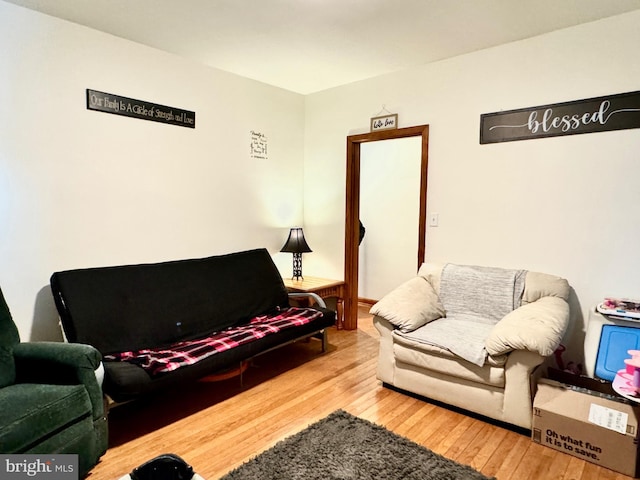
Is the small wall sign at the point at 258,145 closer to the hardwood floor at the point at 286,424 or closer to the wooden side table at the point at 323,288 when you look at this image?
the wooden side table at the point at 323,288

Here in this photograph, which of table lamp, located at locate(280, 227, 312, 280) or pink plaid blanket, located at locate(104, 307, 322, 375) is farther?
table lamp, located at locate(280, 227, 312, 280)

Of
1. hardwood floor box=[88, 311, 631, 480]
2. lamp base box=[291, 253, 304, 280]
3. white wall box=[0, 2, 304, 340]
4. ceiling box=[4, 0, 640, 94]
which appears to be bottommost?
hardwood floor box=[88, 311, 631, 480]

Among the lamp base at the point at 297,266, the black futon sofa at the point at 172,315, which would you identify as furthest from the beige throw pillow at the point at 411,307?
the lamp base at the point at 297,266

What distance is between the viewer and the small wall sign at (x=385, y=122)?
3642mm

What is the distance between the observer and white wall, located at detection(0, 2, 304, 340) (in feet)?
8.09

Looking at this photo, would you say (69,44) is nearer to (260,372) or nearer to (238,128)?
(238,128)

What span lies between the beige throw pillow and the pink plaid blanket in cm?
68

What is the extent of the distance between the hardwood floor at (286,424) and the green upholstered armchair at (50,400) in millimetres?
220

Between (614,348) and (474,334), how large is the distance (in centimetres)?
74

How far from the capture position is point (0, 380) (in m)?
1.92

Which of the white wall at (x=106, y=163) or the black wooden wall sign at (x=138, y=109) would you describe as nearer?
the white wall at (x=106, y=163)

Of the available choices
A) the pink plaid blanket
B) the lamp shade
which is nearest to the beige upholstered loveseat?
the pink plaid blanket

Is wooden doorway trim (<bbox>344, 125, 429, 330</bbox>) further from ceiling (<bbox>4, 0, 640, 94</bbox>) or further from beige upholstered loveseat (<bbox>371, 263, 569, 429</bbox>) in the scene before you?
beige upholstered loveseat (<bbox>371, 263, 569, 429</bbox>)

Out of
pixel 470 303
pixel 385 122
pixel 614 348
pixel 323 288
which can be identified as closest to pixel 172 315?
pixel 323 288
